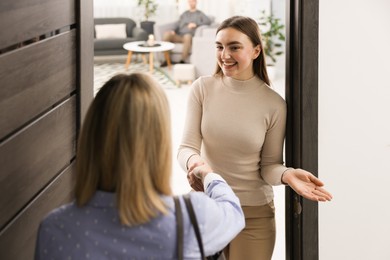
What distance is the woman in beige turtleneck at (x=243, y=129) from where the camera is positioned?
2.41 m

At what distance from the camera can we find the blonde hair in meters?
1.33

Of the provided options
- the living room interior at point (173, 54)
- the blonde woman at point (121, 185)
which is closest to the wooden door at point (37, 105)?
the blonde woman at point (121, 185)

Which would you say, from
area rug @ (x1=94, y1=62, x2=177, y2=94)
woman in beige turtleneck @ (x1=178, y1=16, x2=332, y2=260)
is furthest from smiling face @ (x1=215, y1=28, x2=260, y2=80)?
area rug @ (x1=94, y1=62, x2=177, y2=94)

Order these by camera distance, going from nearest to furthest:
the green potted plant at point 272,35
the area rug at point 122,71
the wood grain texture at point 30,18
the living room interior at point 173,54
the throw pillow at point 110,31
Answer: the wood grain texture at point 30,18 < the living room interior at point 173,54 < the area rug at point 122,71 < the green potted plant at point 272,35 < the throw pillow at point 110,31

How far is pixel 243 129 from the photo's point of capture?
2404mm

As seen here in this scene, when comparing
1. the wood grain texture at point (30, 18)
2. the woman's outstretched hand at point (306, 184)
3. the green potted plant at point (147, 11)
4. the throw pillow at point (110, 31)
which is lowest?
the woman's outstretched hand at point (306, 184)

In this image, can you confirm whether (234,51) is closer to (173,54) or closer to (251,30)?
(251,30)

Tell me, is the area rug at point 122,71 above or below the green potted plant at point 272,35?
below

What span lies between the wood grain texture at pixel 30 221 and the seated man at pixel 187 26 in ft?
25.6

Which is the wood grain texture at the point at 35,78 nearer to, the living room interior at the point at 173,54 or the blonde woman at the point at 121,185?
the blonde woman at the point at 121,185
